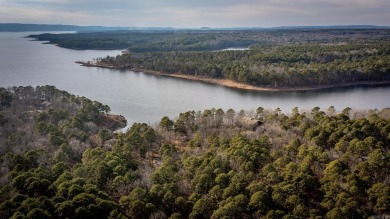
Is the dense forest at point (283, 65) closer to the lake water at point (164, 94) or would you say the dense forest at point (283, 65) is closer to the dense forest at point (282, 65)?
the dense forest at point (282, 65)

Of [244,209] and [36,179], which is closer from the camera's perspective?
[244,209]

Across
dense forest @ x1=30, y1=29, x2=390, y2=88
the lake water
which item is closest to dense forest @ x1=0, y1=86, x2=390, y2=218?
the lake water

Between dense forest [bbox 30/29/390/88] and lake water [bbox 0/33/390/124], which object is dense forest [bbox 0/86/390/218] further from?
dense forest [bbox 30/29/390/88]

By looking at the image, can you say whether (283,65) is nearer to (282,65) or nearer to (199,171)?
(282,65)

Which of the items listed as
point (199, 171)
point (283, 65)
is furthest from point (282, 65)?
point (199, 171)

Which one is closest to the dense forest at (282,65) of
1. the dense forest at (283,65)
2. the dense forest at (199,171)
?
the dense forest at (283,65)

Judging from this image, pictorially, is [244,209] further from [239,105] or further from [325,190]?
[239,105]

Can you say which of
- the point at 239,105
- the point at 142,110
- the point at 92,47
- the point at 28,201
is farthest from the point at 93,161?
the point at 92,47
